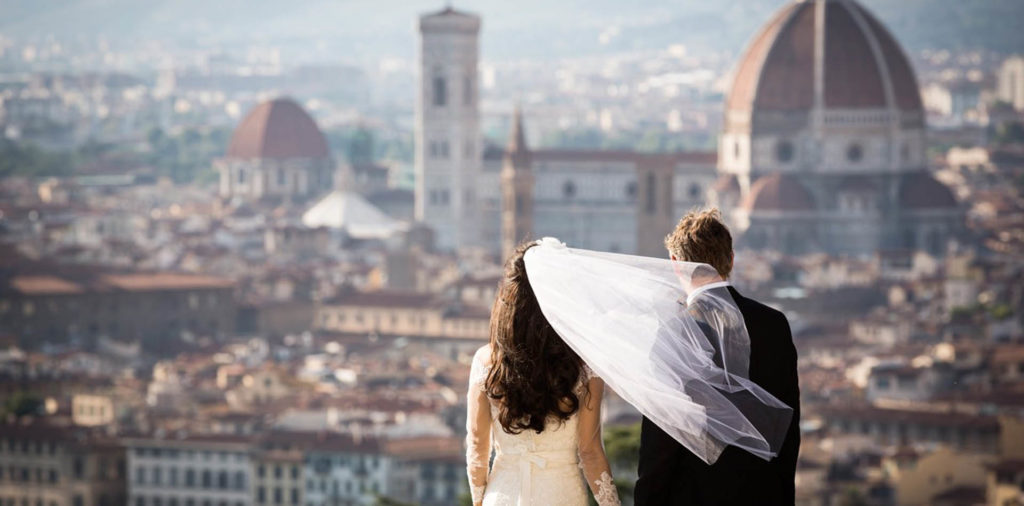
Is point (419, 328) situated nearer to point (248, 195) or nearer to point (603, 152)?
point (603, 152)

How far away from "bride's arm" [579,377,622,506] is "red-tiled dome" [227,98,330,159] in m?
83.4

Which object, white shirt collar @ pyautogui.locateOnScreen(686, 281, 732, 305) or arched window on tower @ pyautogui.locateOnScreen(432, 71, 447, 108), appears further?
arched window on tower @ pyautogui.locateOnScreen(432, 71, 447, 108)

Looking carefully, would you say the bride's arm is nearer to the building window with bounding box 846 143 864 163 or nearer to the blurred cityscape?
the blurred cityscape

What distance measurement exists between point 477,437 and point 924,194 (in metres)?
62.2

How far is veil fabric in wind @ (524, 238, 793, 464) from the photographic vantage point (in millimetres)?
4375

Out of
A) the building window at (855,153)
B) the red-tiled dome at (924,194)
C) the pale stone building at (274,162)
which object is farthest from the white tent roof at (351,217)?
the red-tiled dome at (924,194)

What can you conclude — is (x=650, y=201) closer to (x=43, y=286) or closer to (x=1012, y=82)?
(x=43, y=286)

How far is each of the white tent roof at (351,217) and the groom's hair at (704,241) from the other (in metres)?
65.8

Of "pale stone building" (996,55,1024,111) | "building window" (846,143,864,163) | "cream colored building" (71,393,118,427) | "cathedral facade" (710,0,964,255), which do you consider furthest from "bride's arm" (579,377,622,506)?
"pale stone building" (996,55,1024,111)

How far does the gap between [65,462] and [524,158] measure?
36013 mm

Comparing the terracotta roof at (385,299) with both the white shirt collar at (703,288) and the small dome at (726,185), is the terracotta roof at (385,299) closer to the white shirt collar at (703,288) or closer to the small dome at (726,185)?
the small dome at (726,185)

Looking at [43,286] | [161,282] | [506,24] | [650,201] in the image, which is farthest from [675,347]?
[506,24]

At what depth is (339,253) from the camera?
66438 millimetres

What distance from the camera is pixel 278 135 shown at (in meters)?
89.8
